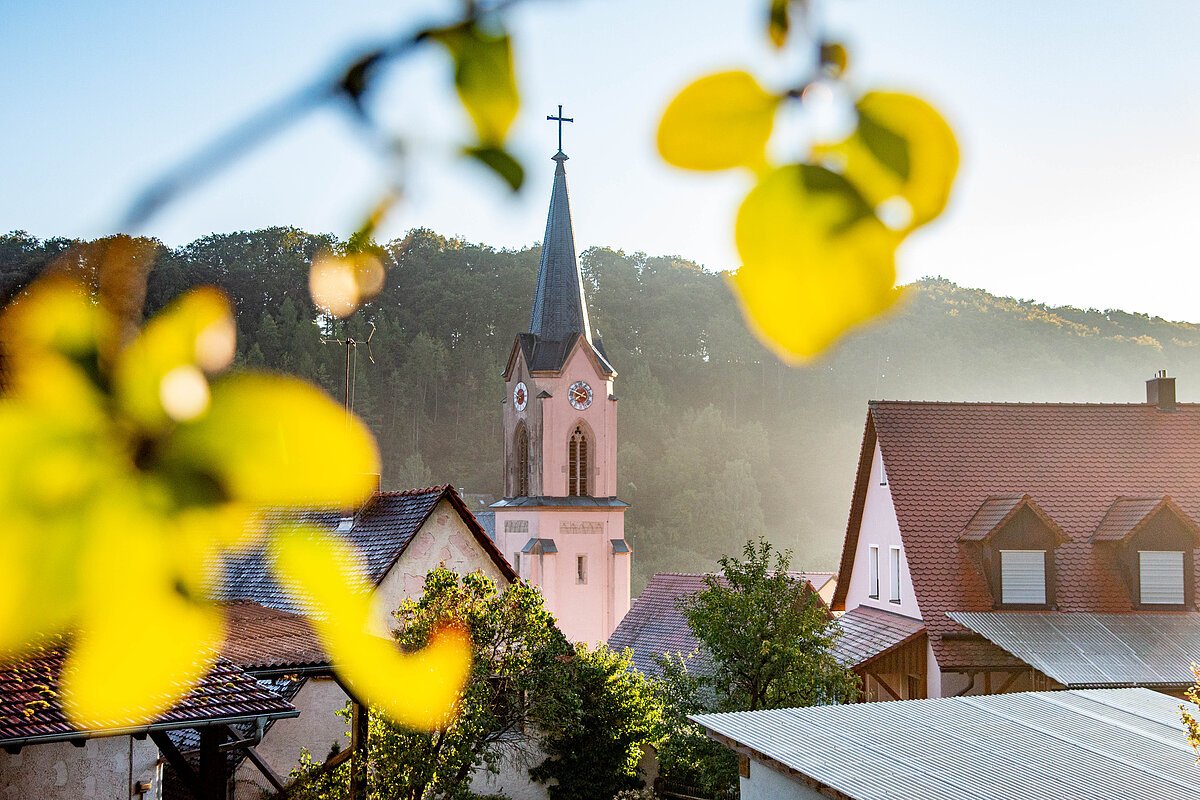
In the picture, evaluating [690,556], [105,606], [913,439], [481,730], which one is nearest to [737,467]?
[690,556]

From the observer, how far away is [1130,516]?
2134 cm

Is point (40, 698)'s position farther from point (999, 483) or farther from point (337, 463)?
point (999, 483)

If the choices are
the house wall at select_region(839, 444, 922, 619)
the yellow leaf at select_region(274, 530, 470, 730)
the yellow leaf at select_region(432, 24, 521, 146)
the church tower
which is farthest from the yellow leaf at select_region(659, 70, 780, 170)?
the church tower

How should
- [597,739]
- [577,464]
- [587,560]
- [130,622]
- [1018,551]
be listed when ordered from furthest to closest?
1. [577,464]
2. [587,560]
3. [1018,551]
4. [597,739]
5. [130,622]

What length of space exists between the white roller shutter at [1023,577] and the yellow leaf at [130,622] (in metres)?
21.2

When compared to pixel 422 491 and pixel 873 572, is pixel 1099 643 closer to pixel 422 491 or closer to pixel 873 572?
pixel 873 572

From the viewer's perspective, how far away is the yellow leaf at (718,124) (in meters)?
0.76

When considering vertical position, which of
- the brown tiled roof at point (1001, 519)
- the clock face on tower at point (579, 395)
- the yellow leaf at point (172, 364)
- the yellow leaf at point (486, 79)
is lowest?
the yellow leaf at point (172, 364)

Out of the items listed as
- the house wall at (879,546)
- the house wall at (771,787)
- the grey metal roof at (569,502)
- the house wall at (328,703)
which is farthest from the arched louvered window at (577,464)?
the house wall at (771,787)

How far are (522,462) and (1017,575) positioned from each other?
2248 cm

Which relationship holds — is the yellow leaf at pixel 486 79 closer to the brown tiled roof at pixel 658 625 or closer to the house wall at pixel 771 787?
the house wall at pixel 771 787

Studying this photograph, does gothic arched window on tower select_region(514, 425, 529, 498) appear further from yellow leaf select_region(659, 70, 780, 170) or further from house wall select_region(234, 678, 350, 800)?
yellow leaf select_region(659, 70, 780, 170)

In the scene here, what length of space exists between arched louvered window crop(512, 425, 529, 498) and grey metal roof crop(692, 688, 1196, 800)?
85.9 ft

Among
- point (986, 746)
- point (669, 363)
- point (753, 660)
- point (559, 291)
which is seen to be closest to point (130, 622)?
point (986, 746)
